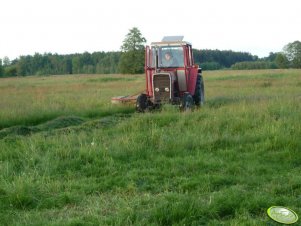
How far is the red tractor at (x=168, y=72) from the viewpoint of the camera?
527 inches

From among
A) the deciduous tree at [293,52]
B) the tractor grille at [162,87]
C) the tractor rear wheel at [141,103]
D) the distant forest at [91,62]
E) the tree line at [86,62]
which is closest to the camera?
the tractor grille at [162,87]

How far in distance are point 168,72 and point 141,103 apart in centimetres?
134

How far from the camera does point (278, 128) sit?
8328mm

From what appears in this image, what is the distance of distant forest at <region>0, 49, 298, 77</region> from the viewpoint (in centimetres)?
9594

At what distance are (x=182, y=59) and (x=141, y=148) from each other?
277 inches

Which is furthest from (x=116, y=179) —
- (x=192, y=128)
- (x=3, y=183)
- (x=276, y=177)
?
(x=192, y=128)

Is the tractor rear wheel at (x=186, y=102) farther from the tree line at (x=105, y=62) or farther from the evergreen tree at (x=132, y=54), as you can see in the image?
the tree line at (x=105, y=62)

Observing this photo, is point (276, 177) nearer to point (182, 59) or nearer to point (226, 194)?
point (226, 194)
